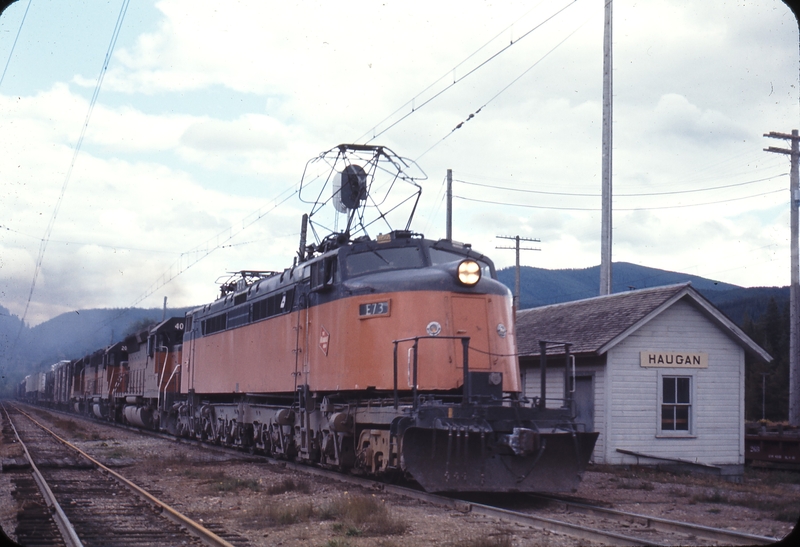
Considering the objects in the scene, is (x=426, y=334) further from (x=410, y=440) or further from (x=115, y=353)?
(x=115, y=353)

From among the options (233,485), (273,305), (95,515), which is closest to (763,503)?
(233,485)

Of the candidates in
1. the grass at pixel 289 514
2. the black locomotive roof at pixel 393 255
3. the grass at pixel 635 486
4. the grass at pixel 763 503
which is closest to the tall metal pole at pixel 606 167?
the grass at pixel 635 486

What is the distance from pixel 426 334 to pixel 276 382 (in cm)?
574

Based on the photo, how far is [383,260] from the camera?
14.0m

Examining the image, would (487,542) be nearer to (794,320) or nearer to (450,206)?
(794,320)

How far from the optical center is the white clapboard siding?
20344mm

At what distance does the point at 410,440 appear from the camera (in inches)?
455

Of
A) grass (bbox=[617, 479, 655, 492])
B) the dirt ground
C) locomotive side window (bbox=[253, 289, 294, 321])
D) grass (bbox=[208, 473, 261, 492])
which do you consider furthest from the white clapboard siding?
grass (bbox=[208, 473, 261, 492])

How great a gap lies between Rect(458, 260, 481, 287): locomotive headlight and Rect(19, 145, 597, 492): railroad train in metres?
0.02

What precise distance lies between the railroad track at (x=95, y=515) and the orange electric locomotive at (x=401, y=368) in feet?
10.8

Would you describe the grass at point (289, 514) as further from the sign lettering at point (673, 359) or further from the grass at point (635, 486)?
the sign lettering at point (673, 359)

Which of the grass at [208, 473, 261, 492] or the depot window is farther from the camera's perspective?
the depot window

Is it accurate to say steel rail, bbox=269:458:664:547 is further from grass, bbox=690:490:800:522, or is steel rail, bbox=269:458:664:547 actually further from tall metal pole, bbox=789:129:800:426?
tall metal pole, bbox=789:129:800:426

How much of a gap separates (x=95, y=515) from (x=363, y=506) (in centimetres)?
370
